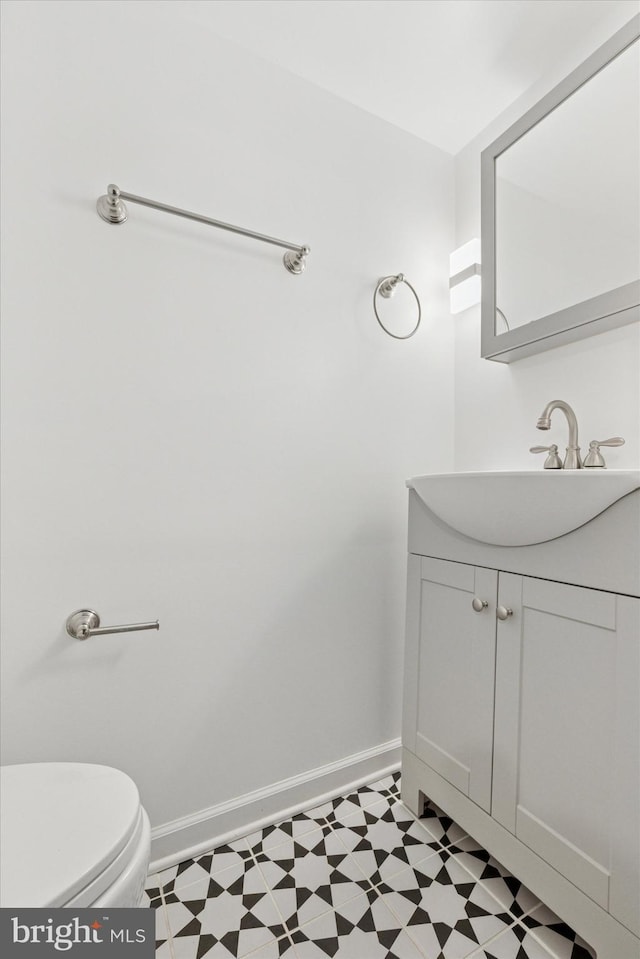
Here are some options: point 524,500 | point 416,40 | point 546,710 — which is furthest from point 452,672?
point 416,40

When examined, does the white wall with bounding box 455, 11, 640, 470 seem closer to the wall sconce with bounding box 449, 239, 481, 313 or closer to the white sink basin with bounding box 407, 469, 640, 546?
the wall sconce with bounding box 449, 239, 481, 313

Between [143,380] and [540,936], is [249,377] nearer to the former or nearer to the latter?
[143,380]

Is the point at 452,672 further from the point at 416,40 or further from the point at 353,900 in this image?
the point at 416,40

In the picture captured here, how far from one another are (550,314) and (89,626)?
1484 millimetres

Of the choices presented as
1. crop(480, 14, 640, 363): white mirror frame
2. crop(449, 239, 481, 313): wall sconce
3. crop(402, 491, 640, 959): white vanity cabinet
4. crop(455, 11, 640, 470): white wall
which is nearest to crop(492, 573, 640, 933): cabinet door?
crop(402, 491, 640, 959): white vanity cabinet

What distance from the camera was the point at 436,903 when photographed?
3.61 feet

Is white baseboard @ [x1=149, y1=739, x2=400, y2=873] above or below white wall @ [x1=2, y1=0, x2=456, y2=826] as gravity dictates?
below

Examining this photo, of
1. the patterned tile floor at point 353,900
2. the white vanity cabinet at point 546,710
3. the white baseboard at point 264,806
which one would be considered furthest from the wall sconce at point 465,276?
the patterned tile floor at point 353,900

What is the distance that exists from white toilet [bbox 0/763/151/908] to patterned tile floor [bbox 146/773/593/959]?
0.42 m

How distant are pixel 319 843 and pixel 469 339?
1.65 m

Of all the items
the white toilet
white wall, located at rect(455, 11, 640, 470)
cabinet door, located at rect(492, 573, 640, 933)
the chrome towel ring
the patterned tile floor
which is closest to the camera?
the white toilet

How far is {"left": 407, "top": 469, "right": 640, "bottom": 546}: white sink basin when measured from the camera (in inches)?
34.6

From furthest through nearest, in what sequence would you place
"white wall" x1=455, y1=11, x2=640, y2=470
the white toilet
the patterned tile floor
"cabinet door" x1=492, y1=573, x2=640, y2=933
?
"white wall" x1=455, y1=11, x2=640, y2=470, the patterned tile floor, "cabinet door" x1=492, y1=573, x2=640, y2=933, the white toilet

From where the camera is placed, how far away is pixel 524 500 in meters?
0.99
